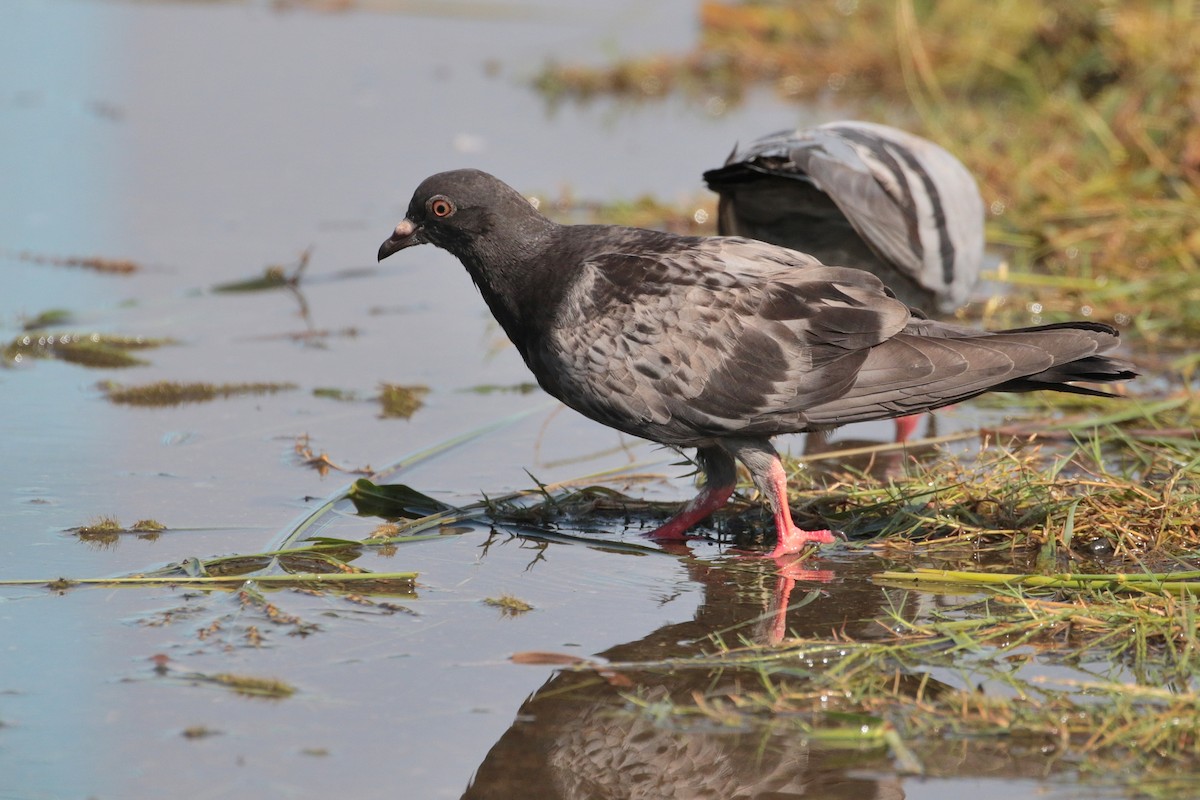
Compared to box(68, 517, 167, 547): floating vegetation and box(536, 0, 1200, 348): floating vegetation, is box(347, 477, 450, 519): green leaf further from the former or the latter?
box(536, 0, 1200, 348): floating vegetation

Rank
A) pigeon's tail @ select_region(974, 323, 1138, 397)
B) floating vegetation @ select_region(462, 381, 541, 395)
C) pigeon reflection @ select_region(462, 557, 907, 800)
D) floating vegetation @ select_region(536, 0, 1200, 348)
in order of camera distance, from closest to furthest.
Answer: pigeon reflection @ select_region(462, 557, 907, 800)
pigeon's tail @ select_region(974, 323, 1138, 397)
floating vegetation @ select_region(462, 381, 541, 395)
floating vegetation @ select_region(536, 0, 1200, 348)

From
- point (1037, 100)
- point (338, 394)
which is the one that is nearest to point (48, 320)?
point (338, 394)

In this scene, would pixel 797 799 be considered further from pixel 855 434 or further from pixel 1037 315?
pixel 1037 315

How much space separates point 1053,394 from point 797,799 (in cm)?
321

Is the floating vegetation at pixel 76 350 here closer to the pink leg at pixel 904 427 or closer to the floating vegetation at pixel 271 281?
the floating vegetation at pixel 271 281

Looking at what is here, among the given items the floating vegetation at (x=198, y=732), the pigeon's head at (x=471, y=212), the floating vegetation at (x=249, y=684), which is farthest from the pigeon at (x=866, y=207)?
the floating vegetation at (x=198, y=732)

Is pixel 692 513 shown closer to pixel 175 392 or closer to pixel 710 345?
pixel 710 345

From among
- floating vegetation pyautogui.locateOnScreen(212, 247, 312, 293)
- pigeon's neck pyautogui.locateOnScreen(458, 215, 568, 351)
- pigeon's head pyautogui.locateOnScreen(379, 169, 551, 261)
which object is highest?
pigeon's head pyautogui.locateOnScreen(379, 169, 551, 261)

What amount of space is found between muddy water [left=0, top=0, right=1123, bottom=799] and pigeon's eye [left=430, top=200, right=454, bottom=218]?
81 cm

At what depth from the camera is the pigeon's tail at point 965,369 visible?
428cm

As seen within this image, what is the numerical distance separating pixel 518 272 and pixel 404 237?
449 mm

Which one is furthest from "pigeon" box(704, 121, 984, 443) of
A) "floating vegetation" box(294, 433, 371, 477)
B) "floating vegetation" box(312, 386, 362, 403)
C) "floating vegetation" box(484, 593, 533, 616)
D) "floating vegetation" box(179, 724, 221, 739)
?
"floating vegetation" box(179, 724, 221, 739)

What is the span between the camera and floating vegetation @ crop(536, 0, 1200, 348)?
7066 millimetres

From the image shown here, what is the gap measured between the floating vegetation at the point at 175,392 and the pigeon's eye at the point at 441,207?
47.9 inches
